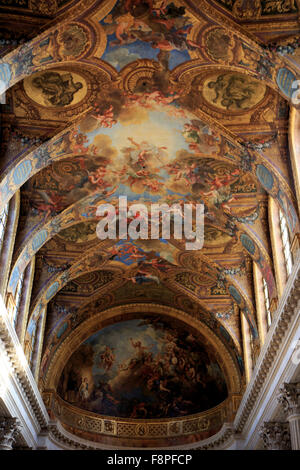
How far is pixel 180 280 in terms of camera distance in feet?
77.4

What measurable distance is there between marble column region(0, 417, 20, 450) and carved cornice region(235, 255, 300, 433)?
748cm

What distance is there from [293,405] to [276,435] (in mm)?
2819

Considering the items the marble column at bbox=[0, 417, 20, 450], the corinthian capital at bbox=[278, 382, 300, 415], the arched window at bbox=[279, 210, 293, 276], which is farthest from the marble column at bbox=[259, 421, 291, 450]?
the marble column at bbox=[0, 417, 20, 450]

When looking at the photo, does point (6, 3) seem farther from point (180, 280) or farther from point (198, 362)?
point (198, 362)

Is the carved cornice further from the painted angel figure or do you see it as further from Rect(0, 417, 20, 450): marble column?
Rect(0, 417, 20, 450): marble column

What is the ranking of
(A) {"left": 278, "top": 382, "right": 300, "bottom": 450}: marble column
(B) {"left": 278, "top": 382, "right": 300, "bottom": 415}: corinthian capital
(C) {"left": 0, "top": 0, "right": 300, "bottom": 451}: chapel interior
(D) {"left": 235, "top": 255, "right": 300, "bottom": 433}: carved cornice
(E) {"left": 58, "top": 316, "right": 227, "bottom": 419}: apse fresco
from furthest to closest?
(E) {"left": 58, "top": 316, "right": 227, "bottom": 419}: apse fresco < (B) {"left": 278, "top": 382, "right": 300, "bottom": 415}: corinthian capital < (A) {"left": 278, "top": 382, "right": 300, "bottom": 450}: marble column < (D) {"left": 235, "top": 255, "right": 300, "bottom": 433}: carved cornice < (C) {"left": 0, "top": 0, "right": 300, "bottom": 451}: chapel interior

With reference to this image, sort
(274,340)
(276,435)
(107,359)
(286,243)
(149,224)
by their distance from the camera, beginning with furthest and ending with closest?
1. (107,359)
2. (149,224)
3. (276,435)
4. (286,243)
5. (274,340)

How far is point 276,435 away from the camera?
1748cm

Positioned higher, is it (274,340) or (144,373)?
(144,373)

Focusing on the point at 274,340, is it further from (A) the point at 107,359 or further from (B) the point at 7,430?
(A) the point at 107,359

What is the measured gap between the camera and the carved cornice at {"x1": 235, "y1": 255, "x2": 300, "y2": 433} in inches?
553

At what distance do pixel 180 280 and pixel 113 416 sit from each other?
688cm

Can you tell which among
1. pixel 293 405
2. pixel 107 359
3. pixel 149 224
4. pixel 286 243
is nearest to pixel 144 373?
pixel 107 359

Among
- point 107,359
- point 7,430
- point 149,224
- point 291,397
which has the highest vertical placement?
point 149,224
